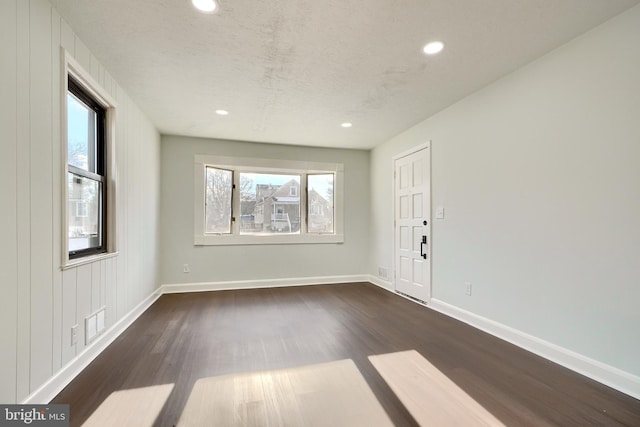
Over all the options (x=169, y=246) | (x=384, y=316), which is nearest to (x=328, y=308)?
(x=384, y=316)

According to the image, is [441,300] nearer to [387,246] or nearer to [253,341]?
[387,246]

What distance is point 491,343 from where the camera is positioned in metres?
2.72

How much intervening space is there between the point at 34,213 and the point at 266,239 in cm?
346

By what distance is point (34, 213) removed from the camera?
173 centimetres

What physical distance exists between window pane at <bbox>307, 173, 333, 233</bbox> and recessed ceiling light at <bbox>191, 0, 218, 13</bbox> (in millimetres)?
3580

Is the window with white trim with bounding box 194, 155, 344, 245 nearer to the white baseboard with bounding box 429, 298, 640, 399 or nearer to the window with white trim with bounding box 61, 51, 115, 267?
the window with white trim with bounding box 61, 51, 115, 267

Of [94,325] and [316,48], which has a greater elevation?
[316,48]

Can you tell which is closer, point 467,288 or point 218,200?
point 467,288

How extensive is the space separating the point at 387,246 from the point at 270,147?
2659 mm

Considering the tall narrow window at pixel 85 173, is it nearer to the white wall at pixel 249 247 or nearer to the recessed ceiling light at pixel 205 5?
the recessed ceiling light at pixel 205 5

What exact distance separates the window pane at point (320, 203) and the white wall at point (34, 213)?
3420mm

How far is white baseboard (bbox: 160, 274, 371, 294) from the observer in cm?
469

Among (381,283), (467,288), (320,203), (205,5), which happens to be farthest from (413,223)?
(205,5)

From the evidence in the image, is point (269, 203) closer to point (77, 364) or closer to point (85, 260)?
point (85, 260)
